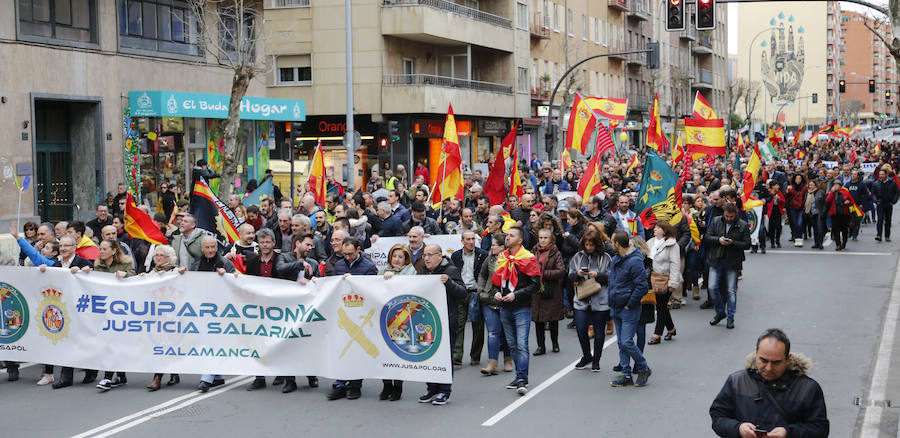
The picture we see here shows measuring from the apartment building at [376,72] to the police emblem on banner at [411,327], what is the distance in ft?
93.2

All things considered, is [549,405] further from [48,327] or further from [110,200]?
[110,200]

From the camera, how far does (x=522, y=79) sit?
164ft

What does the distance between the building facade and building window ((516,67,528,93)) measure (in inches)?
3940

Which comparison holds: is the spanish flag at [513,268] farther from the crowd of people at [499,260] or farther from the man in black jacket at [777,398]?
the man in black jacket at [777,398]

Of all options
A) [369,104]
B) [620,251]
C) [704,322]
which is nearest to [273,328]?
[620,251]

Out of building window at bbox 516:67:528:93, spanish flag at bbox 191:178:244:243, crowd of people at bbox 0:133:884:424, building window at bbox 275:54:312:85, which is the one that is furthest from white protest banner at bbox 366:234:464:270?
building window at bbox 516:67:528:93

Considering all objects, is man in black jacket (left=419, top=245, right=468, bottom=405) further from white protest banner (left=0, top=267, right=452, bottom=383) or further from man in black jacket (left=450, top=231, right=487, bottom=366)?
man in black jacket (left=450, top=231, right=487, bottom=366)

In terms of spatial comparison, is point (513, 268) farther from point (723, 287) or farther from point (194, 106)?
point (194, 106)

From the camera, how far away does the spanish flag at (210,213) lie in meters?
13.4

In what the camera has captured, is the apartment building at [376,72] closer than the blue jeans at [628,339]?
No

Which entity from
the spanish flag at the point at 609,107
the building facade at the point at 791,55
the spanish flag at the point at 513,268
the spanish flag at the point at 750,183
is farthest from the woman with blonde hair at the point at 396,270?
the building facade at the point at 791,55

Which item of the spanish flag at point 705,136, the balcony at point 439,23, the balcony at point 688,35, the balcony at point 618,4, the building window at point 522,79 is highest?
the balcony at point 688,35

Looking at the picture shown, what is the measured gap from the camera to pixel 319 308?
10273 millimetres

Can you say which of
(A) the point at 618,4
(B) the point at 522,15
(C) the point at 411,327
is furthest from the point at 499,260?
(A) the point at 618,4
